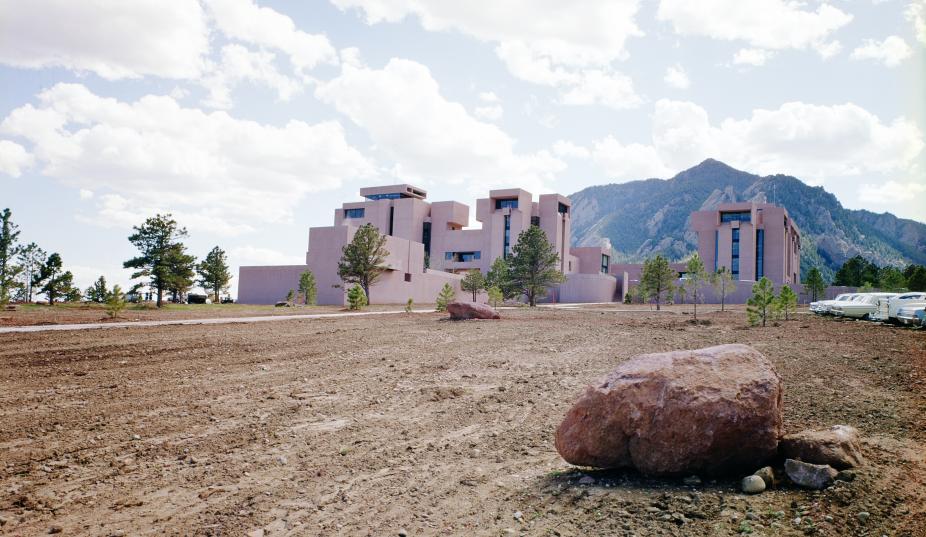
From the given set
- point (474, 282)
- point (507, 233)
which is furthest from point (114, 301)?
point (507, 233)

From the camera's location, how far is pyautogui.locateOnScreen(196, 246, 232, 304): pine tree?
6381 cm

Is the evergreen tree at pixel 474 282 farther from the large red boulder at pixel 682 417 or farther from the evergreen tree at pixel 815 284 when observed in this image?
the large red boulder at pixel 682 417

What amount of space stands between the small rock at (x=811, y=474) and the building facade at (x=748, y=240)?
279 ft

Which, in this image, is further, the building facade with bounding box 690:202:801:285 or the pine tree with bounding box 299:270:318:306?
the building facade with bounding box 690:202:801:285

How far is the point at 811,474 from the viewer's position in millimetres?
4387

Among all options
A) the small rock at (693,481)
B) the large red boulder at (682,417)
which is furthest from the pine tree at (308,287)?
the small rock at (693,481)

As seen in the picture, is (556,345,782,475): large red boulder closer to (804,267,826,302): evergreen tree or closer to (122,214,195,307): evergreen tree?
(122,214,195,307): evergreen tree

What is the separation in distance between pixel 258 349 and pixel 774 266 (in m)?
85.4

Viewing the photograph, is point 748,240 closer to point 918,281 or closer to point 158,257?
point 918,281

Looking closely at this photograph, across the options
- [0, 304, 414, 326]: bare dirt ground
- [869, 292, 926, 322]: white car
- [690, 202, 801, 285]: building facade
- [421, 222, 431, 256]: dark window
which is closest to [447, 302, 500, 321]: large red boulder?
[0, 304, 414, 326]: bare dirt ground

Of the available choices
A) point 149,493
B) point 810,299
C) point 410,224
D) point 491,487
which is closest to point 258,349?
point 149,493

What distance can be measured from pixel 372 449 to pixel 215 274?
6432 cm

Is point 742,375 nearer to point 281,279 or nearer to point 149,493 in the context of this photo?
point 149,493

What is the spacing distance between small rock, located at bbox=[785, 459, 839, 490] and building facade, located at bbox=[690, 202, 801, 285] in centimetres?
8511
